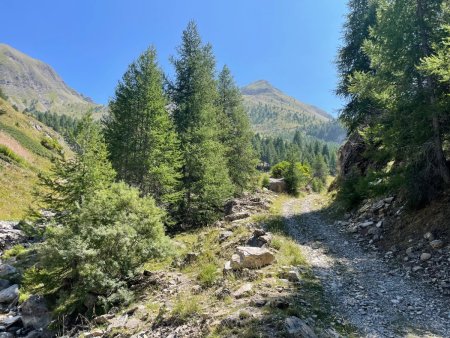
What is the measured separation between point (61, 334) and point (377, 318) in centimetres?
1006

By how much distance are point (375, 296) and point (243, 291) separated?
146 inches

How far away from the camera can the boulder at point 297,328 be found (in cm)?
644

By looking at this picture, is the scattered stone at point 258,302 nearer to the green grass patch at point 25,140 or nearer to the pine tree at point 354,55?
the pine tree at point 354,55

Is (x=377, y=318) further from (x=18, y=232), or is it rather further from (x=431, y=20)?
(x=18, y=232)

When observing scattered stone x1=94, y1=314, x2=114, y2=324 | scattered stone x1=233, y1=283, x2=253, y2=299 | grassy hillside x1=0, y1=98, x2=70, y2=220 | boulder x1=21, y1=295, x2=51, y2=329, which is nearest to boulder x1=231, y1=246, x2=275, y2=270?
scattered stone x1=233, y1=283, x2=253, y2=299

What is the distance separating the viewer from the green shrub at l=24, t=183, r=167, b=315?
1160cm

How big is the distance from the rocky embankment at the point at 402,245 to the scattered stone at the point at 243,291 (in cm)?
543

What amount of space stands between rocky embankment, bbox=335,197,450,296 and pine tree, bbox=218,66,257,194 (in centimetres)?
1547

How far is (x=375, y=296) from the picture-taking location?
9.17m

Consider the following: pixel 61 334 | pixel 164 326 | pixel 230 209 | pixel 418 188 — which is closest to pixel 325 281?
pixel 164 326

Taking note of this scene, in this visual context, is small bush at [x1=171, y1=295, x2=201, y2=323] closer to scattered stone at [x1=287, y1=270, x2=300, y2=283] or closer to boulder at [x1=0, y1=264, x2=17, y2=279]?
scattered stone at [x1=287, y1=270, x2=300, y2=283]

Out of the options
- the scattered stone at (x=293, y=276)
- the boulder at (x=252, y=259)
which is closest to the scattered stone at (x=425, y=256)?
the scattered stone at (x=293, y=276)

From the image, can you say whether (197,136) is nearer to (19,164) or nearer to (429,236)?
(429,236)

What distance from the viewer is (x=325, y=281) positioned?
1027 cm
